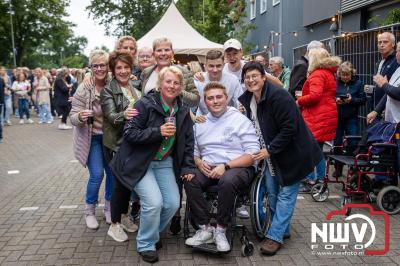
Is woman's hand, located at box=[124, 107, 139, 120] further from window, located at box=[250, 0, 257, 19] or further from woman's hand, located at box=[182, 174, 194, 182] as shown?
window, located at box=[250, 0, 257, 19]

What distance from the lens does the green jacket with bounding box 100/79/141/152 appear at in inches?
173

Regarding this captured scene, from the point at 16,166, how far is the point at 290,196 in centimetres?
612

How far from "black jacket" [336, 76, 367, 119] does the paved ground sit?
144cm

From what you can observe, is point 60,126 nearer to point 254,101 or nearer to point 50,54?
point 254,101

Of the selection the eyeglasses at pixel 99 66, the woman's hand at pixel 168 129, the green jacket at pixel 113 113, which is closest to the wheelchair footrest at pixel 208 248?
the woman's hand at pixel 168 129

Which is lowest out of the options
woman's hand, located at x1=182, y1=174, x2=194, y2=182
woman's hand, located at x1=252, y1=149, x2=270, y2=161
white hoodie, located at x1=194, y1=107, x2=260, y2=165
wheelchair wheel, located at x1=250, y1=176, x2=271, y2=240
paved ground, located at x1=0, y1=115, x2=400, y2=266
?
paved ground, located at x1=0, y1=115, x2=400, y2=266

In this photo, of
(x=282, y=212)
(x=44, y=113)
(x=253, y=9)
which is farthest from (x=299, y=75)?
(x=253, y=9)

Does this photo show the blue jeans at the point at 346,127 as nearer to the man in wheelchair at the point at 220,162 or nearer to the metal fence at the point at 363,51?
the metal fence at the point at 363,51

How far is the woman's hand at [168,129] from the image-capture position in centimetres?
383

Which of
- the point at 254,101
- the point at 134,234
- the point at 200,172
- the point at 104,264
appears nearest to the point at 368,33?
the point at 254,101

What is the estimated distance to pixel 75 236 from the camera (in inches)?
185

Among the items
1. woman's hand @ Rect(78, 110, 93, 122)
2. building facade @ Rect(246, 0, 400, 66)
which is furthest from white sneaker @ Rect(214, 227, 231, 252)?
building facade @ Rect(246, 0, 400, 66)

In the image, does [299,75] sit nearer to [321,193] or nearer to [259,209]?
[321,193]

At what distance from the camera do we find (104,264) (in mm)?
3977
